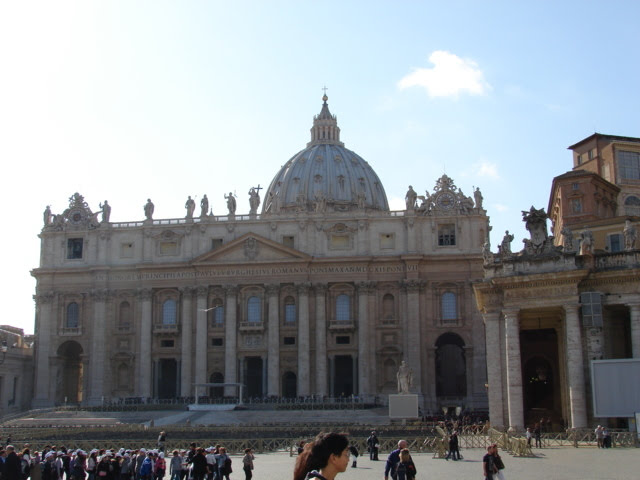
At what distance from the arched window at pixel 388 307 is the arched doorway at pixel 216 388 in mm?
16452

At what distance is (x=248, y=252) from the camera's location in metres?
84.2

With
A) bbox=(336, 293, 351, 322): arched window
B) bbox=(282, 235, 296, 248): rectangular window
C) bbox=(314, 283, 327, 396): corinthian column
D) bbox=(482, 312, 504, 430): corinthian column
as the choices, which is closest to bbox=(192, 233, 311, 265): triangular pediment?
bbox=(282, 235, 296, 248): rectangular window

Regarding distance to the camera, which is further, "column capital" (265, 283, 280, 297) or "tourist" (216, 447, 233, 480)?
"column capital" (265, 283, 280, 297)

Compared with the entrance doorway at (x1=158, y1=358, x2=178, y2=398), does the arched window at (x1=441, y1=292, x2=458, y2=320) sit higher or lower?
higher

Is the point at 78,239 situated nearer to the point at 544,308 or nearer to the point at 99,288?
the point at 99,288

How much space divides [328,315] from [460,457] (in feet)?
163

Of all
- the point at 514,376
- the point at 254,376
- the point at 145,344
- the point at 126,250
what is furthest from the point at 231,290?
the point at 514,376

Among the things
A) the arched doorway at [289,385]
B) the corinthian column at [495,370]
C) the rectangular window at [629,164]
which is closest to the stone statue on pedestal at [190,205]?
the arched doorway at [289,385]

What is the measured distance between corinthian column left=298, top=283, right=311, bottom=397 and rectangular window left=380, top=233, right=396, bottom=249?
8260 mm

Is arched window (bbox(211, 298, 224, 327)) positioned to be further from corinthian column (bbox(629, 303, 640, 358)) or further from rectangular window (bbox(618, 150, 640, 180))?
corinthian column (bbox(629, 303, 640, 358))

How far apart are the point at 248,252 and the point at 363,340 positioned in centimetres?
1371

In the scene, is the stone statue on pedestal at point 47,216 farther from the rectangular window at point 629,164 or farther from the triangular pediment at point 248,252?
the rectangular window at point 629,164

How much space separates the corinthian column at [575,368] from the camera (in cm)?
3641

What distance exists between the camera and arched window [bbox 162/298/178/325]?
86.1 metres
